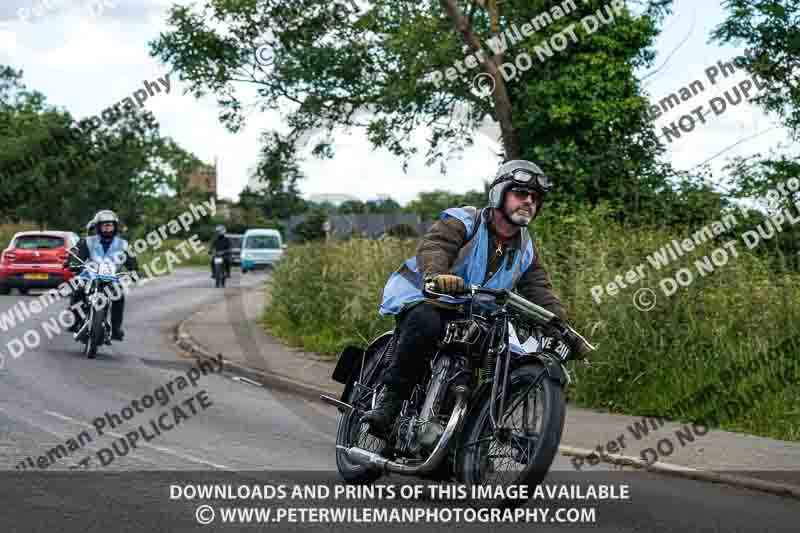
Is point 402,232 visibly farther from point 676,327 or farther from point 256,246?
point 256,246

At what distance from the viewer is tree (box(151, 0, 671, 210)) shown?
22609 millimetres

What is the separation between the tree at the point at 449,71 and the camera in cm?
2261

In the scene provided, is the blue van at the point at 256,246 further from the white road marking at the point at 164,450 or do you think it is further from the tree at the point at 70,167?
the white road marking at the point at 164,450

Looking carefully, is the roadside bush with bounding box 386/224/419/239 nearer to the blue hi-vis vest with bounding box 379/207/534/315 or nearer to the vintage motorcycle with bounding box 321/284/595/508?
the blue hi-vis vest with bounding box 379/207/534/315

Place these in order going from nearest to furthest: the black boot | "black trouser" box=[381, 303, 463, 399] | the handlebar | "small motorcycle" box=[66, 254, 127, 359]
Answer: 1. the handlebar
2. "black trouser" box=[381, 303, 463, 399]
3. the black boot
4. "small motorcycle" box=[66, 254, 127, 359]

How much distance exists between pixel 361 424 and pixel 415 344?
924 millimetres

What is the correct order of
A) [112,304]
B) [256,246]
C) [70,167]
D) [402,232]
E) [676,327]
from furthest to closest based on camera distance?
[70,167] → [256,246] → [402,232] → [112,304] → [676,327]

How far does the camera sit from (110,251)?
1756cm

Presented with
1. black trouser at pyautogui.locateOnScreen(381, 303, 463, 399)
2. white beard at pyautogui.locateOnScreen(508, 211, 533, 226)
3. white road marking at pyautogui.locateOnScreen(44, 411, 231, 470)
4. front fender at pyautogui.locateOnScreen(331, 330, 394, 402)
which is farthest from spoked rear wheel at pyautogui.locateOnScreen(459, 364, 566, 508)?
white road marking at pyautogui.locateOnScreen(44, 411, 231, 470)

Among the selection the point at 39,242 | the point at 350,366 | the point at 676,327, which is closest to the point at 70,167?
the point at 39,242

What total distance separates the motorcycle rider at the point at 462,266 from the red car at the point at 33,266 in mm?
25003

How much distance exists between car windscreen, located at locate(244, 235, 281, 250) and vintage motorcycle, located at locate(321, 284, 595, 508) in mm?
48162

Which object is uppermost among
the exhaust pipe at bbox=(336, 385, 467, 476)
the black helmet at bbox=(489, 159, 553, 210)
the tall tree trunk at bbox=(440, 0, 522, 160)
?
the tall tree trunk at bbox=(440, 0, 522, 160)

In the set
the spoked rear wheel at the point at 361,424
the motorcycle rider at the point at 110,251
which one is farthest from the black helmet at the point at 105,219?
the spoked rear wheel at the point at 361,424
